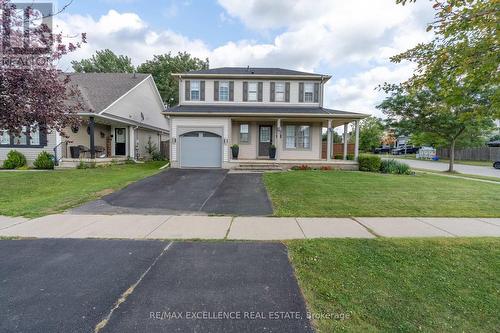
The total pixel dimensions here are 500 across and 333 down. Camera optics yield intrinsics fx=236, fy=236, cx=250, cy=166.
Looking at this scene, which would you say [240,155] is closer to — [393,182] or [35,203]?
[393,182]

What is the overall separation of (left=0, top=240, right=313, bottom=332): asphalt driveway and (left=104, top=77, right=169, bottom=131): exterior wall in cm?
1375

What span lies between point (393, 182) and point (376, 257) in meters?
7.41

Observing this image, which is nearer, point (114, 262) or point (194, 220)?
point (114, 262)

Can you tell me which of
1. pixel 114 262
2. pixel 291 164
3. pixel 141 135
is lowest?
pixel 114 262

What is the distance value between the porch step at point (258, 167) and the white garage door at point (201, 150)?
144 centimetres

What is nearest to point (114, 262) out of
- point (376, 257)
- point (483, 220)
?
point (376, 257)

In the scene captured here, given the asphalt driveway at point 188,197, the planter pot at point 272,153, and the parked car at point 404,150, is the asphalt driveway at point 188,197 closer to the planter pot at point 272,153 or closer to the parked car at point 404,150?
the planter pot at point 272,153

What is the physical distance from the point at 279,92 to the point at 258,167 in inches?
235

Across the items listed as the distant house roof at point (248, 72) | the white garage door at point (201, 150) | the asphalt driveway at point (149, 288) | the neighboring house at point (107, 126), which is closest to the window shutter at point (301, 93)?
the distant house roof at point (248, 72)

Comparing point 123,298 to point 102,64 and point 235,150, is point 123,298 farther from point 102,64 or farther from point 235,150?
point 102,64

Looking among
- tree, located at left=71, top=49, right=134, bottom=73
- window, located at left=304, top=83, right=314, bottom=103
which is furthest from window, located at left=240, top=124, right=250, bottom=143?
tree, located at left=71, top=49, right=134, bottom=73

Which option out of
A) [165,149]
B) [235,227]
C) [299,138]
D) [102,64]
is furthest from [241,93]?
[102,64]

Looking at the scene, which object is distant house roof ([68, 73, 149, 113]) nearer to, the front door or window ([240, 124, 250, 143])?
the front door

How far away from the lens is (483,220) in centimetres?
561
